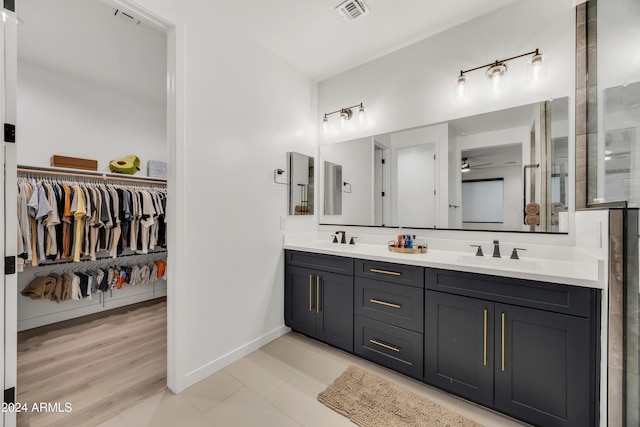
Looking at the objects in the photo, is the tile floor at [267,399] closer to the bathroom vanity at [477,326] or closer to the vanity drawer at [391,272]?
the bathroom vanity at [477,326]

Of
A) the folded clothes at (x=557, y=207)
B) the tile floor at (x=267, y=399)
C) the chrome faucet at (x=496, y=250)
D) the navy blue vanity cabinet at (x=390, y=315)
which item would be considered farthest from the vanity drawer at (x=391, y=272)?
the folded clothes at (x=557, y=207)

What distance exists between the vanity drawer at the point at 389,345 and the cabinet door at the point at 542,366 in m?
0.48

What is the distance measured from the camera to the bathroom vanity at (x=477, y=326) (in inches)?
52.7

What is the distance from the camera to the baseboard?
1886 millimetres

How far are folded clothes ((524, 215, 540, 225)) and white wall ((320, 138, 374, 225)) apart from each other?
1.26 metres

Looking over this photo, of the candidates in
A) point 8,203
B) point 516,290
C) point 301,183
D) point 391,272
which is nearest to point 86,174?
point 8,203

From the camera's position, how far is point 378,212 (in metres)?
2.68

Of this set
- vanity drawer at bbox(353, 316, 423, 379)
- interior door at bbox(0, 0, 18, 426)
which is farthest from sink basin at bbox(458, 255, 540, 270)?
interior door at bbox(0, 0, 18, 426)

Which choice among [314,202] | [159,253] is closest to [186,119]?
[314,202]

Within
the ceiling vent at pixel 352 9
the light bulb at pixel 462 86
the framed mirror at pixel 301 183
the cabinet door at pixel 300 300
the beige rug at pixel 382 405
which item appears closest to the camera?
the beige rug at pixel 382 405

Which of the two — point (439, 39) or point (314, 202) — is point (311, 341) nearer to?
point (314, 202)

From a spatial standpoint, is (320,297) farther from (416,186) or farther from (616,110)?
(616,110)

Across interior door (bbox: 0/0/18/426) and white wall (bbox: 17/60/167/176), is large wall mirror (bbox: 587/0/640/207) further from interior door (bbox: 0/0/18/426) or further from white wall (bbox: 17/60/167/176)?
white wall (bbox: 17/60/167/176)

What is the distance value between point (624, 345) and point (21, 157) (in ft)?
16.1
